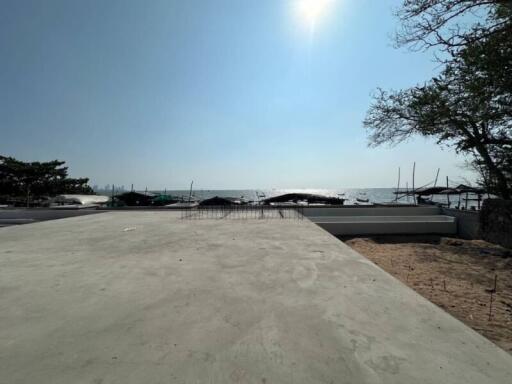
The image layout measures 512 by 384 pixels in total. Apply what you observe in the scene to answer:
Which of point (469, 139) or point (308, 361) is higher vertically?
point (469, 139)

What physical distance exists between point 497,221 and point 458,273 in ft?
15.3

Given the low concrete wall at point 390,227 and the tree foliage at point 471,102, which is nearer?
the tree foliage at point 471,102

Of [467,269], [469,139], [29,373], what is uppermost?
[469,139]

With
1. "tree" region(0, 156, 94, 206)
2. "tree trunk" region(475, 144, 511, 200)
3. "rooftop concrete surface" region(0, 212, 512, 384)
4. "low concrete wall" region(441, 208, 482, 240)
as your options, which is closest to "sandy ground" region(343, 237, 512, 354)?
"low concrete wall" region(441, 208, 482, 240)

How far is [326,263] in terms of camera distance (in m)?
3.60

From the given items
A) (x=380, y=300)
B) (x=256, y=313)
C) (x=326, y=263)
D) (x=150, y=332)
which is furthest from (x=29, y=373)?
(x=326, y=263)

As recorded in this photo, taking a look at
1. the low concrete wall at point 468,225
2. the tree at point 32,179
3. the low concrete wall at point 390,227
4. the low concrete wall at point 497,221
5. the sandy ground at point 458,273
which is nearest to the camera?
the sandy ground at point 458,273

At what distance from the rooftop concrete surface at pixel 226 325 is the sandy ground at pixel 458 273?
1.48 meters

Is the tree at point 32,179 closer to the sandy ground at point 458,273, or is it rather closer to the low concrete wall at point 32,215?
the low concrete wall at point 32,215

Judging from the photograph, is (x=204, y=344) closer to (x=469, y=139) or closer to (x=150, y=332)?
(x=150, y=332)

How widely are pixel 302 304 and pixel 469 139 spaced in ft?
30.6

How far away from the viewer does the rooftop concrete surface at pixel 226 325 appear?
4.99ft

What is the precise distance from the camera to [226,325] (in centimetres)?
201

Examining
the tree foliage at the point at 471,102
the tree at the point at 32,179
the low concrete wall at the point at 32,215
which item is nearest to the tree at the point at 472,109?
the tree foliage at the point at 471,102
